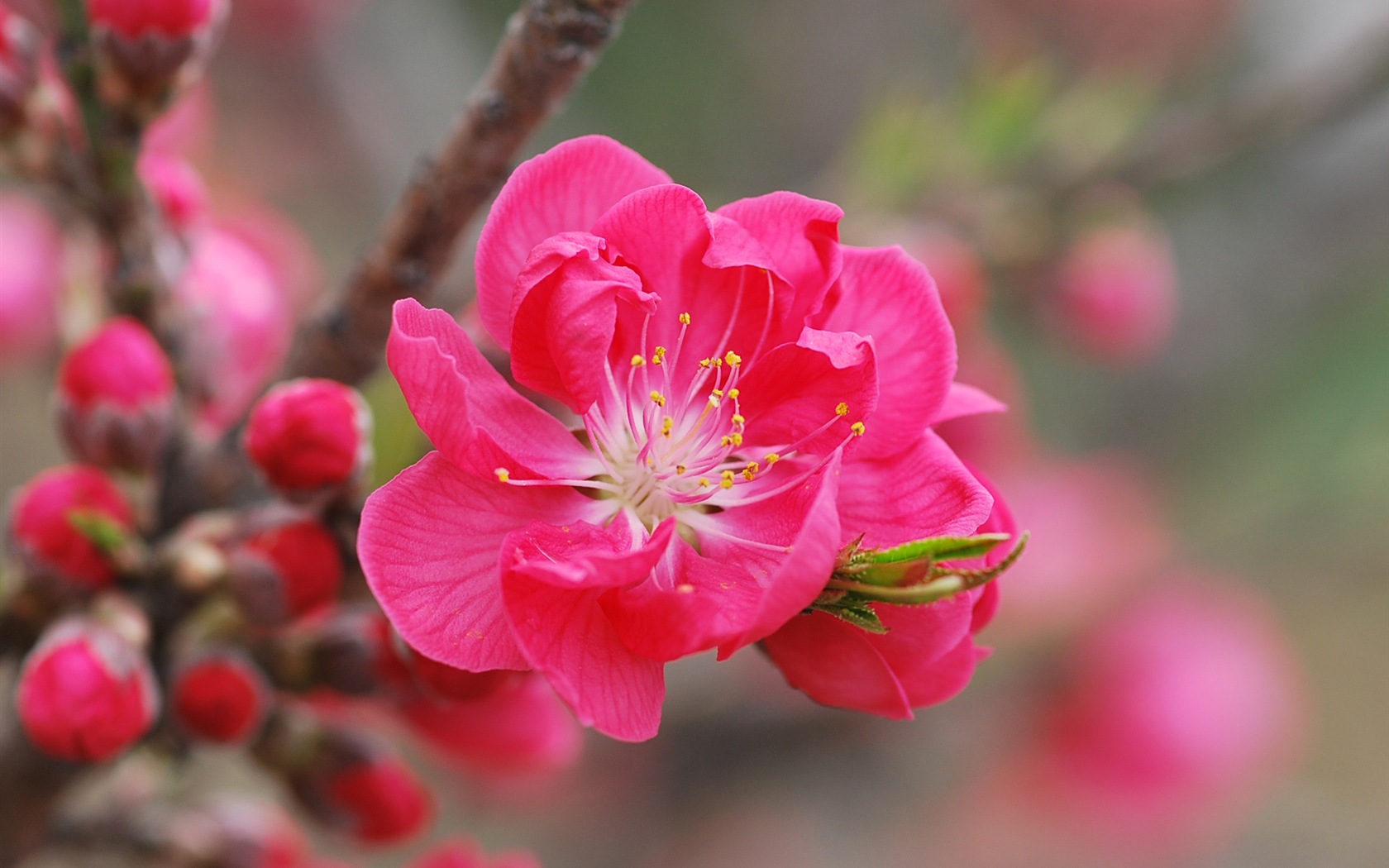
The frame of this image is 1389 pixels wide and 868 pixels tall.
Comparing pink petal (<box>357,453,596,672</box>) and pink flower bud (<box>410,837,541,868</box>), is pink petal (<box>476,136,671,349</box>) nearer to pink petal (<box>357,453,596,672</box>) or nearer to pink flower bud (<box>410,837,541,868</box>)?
pink petal (<box>357,453,596,672</box>)

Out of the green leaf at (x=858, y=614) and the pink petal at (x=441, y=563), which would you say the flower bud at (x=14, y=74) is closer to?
the pink petal at (x=441, y=563)

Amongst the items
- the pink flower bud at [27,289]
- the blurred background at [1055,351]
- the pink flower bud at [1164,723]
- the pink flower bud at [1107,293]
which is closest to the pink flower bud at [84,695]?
the blurred background at [1055,351]

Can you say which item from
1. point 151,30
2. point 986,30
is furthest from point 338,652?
point 986,30

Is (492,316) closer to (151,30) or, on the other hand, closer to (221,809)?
(151,30)

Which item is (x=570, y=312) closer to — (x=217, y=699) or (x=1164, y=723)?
(x=217, y=699)

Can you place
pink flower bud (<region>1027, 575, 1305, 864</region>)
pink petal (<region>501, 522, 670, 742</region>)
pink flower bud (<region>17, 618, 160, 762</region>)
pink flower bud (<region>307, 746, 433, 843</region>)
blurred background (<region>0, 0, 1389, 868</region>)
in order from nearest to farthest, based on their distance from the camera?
pink petal (<region>501, 522, 670, 742</region>), pink flower bud (<region>17, 618, 160, 762</region>), pink flower bud (<region>307, 746, 433, 843</region>), blurred background (<region>0, 0, 1389, 868</region>), pink flower bud (<region>1027, 575, 1305, 864</region>)

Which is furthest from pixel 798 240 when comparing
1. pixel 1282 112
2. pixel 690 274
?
pixel 1282 112

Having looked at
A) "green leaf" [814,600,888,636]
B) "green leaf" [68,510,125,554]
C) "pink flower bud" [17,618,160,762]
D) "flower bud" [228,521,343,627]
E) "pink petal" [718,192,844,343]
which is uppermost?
"pink petal" [718,192,844,343]

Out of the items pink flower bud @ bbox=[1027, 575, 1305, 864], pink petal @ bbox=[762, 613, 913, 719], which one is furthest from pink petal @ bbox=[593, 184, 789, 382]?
pink flower bud @ bbox=[1027, 575, 1305, 864]
